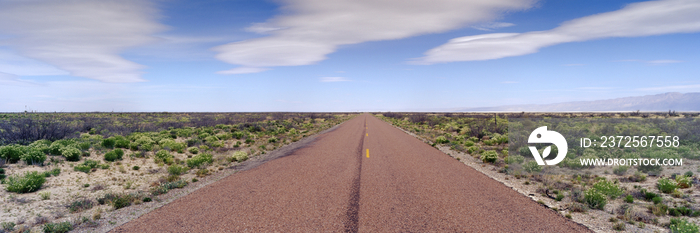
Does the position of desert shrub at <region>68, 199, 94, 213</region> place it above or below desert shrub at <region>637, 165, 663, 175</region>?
below

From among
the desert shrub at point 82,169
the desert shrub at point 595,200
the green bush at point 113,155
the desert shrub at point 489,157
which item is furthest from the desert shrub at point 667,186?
the green bush at point 113,155

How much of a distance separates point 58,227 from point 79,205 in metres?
1.99

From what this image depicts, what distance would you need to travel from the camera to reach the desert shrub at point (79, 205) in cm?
751

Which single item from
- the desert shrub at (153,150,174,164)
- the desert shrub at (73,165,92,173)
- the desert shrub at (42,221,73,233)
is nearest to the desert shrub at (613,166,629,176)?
the desert shrub at (42,221,73,233)

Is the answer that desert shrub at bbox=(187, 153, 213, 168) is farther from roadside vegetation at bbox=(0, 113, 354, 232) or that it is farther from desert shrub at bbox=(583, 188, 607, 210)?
desert shrub at bbox=(583, 188, 607, 210)

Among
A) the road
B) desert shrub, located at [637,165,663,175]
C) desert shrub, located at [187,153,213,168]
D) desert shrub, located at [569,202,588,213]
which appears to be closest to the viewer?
the road

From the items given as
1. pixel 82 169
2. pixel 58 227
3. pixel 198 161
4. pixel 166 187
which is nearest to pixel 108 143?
pixel 82 169

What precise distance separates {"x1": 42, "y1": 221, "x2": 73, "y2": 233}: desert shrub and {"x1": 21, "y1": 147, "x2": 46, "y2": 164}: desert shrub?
7892mm

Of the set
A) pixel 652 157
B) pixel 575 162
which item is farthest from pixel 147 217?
pixel 652 157

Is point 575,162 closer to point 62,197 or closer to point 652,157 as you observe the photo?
→ point 652,157

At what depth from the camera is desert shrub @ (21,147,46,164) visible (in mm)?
11625

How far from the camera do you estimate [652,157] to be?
12.2 meters

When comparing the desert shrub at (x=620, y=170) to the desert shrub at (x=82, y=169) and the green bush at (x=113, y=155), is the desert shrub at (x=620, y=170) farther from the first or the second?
the green bush at (x=113, y=155)

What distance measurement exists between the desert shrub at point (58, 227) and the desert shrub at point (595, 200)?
11.6 metres
